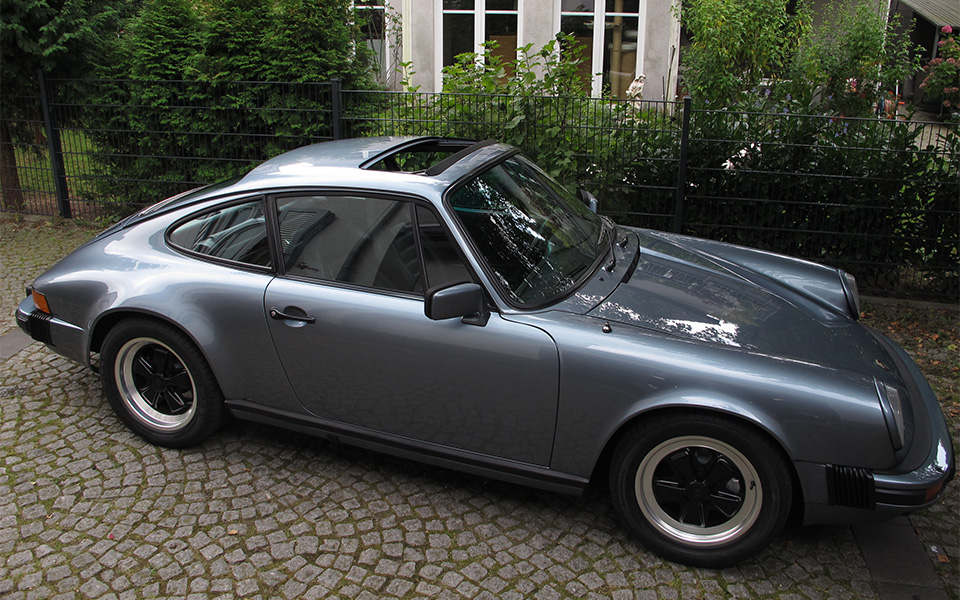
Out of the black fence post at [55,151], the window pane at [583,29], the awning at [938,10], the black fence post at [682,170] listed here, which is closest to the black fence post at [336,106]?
the black fence post at [682,170]

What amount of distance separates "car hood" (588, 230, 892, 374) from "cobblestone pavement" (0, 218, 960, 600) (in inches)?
34.8

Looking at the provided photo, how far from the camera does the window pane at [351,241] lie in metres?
3.36

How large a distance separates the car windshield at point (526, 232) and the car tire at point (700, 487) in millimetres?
782

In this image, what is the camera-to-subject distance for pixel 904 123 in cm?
592

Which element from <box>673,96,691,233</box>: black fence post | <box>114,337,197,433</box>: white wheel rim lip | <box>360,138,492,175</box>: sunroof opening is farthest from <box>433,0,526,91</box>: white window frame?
<box>114,337,197,433</box>: white wheel rim lip

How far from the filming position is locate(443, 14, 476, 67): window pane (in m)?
14.3

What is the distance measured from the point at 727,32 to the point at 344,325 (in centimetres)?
916

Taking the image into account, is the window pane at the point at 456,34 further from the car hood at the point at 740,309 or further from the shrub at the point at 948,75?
the car hood at the point at 740,309

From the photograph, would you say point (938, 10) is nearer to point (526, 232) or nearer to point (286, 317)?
point (526, 232)

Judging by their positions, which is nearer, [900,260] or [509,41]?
[900,260]

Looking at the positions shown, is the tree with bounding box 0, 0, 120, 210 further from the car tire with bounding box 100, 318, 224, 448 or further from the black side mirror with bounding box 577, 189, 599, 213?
the black side mirror with bounding box 577, 189, 599, 213

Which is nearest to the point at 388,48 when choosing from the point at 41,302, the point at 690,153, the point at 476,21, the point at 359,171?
the point at 476,21

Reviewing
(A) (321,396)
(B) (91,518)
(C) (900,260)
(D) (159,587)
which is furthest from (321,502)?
(C) (900,260)

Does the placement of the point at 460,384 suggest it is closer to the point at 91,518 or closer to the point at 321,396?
the point at 321,396
